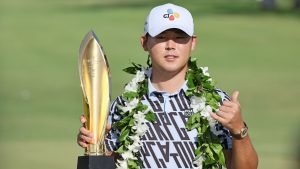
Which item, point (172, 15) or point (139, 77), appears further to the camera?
point (139, 77)

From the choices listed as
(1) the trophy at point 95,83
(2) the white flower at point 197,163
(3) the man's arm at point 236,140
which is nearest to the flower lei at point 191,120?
(2) the white flower at point 197,163

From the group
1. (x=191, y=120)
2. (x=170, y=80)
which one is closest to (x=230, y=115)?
(x=191, y=120)

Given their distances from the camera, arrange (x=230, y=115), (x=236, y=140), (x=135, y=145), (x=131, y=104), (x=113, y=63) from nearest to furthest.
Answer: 1. (x=230, y=115)
2. (x=236, y=140)
3. (x=135, y=145)
4. (x=131, y=104)
5. (x=113, y=63)

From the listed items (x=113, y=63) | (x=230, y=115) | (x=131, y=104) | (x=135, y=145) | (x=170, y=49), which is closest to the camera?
(x=230, y=115)

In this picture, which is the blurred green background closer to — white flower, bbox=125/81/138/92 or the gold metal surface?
white flower, bbox=125/81/138/92

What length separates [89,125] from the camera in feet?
19.4

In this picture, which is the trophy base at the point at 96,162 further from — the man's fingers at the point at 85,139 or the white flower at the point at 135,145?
the white flower at the point at 135,145

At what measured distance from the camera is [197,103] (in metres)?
6.14

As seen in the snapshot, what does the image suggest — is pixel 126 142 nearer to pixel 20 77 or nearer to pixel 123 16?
pixel 20 77

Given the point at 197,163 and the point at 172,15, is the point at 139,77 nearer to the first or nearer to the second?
the point at 172,15

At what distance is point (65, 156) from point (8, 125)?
119 inches

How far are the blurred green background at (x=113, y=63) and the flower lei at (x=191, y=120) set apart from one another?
6524mm

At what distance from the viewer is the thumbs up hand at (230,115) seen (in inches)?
224

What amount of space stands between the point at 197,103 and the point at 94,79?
529 millimetres
